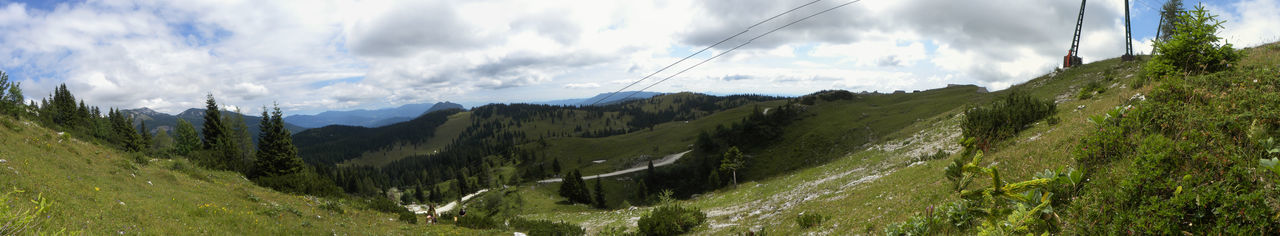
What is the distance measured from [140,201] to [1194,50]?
3587cm

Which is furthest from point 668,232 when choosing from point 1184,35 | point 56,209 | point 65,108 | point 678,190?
point 65,108

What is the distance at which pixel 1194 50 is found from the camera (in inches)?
478

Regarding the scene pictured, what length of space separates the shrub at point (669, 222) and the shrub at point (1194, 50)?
16461mm

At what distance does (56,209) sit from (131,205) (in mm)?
4087

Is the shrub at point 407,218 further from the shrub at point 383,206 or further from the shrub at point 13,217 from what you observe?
the shrub at point 13,217

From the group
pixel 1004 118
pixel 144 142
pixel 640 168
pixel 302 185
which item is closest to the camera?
pixel 1004 118

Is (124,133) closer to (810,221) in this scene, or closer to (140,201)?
(140,201)

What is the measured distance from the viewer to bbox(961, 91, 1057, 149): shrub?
16.2 metres

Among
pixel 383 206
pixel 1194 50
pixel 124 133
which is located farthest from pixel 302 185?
pixel 124 133

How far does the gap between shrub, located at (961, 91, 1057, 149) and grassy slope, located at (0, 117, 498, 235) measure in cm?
2483

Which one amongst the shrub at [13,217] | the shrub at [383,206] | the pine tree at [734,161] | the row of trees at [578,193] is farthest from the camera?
the row of trees at [578,193]

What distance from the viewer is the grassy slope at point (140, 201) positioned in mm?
13039

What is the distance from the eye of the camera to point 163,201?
693 inches

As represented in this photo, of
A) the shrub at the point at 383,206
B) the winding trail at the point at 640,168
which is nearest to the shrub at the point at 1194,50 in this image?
the shrub at the point at 383,206
